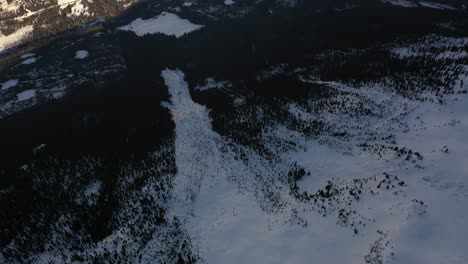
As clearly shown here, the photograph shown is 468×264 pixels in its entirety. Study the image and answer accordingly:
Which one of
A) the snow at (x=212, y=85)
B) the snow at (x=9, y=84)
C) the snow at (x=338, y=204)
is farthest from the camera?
the snow at (x=9, y=84)

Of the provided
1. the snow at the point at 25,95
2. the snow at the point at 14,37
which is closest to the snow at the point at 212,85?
the snow at the point at 25,95

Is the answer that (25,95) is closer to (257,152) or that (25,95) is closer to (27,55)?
(27,55)

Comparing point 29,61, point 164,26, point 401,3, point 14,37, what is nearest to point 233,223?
point 164,26

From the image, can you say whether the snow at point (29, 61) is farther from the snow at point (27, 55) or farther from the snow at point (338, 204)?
the snow at point (338, 204)

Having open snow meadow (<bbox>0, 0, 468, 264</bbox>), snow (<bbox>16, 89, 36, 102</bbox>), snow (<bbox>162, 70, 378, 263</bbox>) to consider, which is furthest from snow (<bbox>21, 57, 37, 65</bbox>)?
snow (<bbox>162, 70, 378, 263</bbox>)

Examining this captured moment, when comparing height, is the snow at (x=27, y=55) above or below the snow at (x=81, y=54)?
below

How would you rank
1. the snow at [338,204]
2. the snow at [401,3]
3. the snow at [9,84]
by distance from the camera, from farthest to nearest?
the snow at [401,3]
the snow at [9,84]
the snow at [338,204]

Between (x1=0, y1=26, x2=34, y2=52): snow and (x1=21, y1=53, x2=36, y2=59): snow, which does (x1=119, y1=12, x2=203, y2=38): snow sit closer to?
(x1=21, y1=53, x2=36, y2=59): snow

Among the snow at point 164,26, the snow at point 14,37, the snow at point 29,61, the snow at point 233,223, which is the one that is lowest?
Answer: the snow at point 14,37
